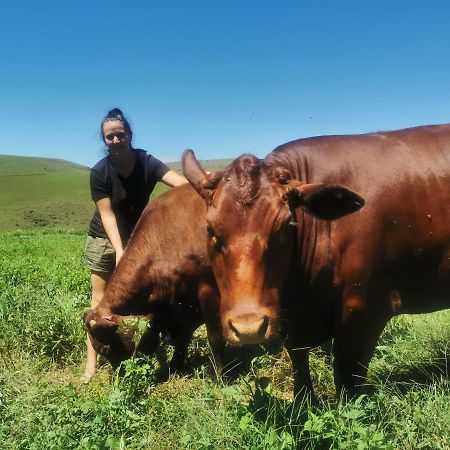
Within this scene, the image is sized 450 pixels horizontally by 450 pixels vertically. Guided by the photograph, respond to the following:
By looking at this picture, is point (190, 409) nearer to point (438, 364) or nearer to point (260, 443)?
point (260, 443)

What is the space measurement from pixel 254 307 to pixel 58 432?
5.60 ft

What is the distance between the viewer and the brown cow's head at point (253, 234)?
290cm

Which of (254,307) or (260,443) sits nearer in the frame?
(254,307)

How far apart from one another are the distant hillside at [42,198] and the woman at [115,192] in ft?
91.2

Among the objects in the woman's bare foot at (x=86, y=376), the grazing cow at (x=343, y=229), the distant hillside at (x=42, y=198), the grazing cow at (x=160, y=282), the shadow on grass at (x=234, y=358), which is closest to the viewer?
the grazing cow at (x=343, y=229)

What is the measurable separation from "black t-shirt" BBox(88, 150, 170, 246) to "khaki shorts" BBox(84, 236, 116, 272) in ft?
0.26

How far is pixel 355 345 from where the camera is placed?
3.77 metres

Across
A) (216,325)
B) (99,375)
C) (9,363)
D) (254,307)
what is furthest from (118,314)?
(254,307)

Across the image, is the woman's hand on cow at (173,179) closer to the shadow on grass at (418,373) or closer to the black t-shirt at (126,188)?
the black t-shirt at (126,188)

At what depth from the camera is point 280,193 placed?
315 cm

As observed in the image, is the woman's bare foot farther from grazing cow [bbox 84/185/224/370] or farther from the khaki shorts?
the khaki shorts

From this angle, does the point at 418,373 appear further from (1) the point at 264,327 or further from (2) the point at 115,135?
(2) the point at 115,135

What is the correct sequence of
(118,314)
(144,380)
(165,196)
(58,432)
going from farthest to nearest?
(165,196) → (118,314) → (144,380) → (58,432)

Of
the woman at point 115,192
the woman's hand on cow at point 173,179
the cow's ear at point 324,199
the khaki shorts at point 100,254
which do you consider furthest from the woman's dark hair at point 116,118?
the cow's ear at point 324,199
